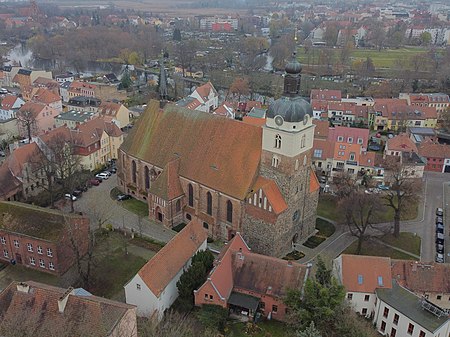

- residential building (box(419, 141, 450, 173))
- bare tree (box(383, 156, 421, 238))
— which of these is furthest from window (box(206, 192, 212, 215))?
residential building (box(419, 141, 450, 173))

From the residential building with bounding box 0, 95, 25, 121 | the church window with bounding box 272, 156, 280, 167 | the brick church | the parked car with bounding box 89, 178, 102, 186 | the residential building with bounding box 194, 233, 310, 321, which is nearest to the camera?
the residential building with bounding box 194, 233, 310, 321

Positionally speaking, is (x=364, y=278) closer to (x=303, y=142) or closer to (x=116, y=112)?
(x=303, y=142)

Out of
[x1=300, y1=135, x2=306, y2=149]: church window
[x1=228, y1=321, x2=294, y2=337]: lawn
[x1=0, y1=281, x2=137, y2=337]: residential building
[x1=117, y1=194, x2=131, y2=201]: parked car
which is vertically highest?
[x1=300, y1=135, x2=306, y2=149]: church window

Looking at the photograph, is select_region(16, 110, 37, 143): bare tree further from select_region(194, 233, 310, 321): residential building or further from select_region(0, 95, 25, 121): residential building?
select_region(194, 233, 310, 321): residential building

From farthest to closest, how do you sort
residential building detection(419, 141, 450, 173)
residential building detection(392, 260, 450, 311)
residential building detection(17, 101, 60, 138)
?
1. residential building detection(17, 101, 60, 138)
2. residential building detection(419, 141, 450, 173)
3. residential building detection(392, 260, 450, 311)

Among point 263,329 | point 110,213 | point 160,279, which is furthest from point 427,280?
point 110,213

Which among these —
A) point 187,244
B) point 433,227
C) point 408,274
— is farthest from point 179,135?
point 433,227

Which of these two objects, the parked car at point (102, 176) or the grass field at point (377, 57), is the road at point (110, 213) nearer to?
the parked car at point (102, 176)
